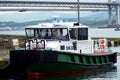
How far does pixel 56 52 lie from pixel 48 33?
2.69 metres

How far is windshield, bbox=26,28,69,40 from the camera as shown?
97.7 ft

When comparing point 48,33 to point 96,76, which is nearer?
point 48,33

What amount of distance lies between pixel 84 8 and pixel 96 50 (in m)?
116

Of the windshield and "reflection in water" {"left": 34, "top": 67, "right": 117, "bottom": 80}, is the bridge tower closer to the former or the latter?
"reflection in water" {"left": 34, "top": 67, "right": 117, "bottom": 80}

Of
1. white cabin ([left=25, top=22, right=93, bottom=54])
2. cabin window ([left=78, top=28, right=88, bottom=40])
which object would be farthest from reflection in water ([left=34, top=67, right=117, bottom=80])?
cabin window ([left=78, top=28, right=88, bottom=40])

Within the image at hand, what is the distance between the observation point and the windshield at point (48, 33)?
29.8 meters

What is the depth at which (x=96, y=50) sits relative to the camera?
34375 mm

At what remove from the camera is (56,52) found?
27.5 metres

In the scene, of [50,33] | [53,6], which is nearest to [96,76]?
[50,33]

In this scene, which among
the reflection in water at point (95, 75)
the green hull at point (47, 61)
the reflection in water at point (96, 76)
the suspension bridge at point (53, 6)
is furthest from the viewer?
the suspension bridge at point (53, 6)

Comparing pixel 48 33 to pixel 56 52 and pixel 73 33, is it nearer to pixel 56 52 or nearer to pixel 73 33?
pixel 73 33

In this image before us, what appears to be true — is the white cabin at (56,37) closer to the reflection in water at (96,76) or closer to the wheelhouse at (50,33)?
the wheelhouse at (50,33)

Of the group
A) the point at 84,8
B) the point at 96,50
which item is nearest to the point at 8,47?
the point at 96,50

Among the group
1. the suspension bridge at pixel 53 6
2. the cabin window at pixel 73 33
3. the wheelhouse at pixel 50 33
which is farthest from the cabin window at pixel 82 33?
the suspension bridge at pixel 53 6
